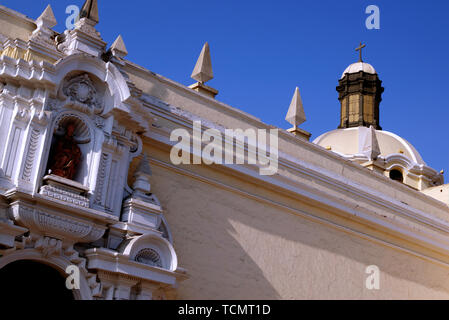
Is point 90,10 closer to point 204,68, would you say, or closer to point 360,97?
point 204,68

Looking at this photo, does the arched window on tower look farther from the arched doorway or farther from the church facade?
the arched doorway

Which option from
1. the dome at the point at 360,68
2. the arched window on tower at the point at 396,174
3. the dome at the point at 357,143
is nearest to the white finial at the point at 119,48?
the dome at the point at 357,143

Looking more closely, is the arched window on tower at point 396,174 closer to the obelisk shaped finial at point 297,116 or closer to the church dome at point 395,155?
the church dome at point 395,155

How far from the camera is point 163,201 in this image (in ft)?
34.6

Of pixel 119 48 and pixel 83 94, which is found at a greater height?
pixel 119 48

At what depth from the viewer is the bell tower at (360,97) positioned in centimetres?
3094

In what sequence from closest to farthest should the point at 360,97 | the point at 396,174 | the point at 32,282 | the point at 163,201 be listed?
1. the point at 32,282
2. the point at 163,201
3. the point at 396,174
4. the point at 360,97

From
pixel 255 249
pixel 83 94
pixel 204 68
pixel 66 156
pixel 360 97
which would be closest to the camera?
pixel 66 156

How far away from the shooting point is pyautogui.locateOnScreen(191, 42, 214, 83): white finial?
12734mm

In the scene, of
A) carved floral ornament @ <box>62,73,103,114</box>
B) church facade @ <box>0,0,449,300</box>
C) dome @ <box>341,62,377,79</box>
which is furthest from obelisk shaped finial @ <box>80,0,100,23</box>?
dome @ <box>341,62,377,79</box>

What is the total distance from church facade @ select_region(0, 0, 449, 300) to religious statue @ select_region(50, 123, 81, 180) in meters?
0.02

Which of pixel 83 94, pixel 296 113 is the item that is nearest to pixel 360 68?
pixel 296 113

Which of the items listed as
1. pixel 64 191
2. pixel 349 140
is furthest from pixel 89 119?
pixel 349 140

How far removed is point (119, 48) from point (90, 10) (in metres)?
0.83
